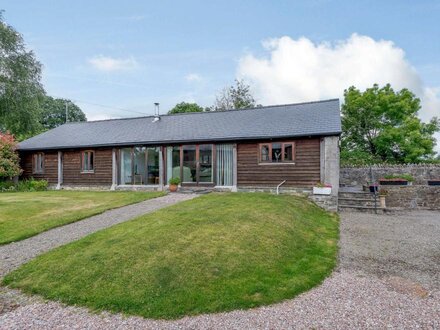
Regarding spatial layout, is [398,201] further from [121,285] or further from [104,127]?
[104,127]

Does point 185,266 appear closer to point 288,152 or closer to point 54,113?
point 288,152

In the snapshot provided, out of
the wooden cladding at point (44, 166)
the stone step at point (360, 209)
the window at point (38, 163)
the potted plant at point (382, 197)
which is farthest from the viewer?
the window at point (38, 163)

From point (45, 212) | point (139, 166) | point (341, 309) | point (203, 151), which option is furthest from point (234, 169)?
point (341, 309)

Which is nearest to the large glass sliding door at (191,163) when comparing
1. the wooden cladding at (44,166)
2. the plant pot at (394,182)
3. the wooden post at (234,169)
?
the wooden post at (234,169)

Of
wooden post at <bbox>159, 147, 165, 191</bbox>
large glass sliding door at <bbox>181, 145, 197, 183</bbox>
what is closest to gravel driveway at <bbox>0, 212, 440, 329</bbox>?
large glass sliding door at <bbox>181, 145, 197, 183</bbox>

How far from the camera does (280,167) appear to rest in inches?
529

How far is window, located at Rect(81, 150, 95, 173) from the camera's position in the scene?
17172 millimetres

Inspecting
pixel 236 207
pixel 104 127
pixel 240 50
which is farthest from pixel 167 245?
pixel 240 50

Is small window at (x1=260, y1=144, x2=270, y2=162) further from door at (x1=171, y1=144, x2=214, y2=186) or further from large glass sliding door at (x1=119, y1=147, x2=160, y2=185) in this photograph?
large glass sliding door at (x1=119, y1=147, x2=160, y2=185)

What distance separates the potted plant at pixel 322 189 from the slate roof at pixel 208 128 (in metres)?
2.26

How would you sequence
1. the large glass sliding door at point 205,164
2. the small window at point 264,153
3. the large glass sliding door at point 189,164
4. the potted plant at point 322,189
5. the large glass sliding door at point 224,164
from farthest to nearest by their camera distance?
the large glass sliding door at point 189,164 → the large glass sliding door at point 205,164 → the large glass sliding door at point 224,164 → the small window at point 264,153 → the potted plant at point 322,189

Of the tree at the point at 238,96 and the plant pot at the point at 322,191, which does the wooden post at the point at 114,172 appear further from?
the tree at the point at 238,96

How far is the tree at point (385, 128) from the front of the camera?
23438mm

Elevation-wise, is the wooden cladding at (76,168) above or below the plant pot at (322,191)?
above
